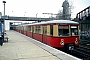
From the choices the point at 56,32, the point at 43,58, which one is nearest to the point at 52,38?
the point at 56,32

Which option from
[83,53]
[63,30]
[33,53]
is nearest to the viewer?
[33,53]

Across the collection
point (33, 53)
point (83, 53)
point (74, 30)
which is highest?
point (74, 30)

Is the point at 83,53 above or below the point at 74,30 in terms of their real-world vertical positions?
below

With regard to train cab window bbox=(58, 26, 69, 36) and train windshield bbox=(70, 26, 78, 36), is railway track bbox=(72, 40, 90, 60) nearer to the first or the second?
train windshield bbox=(70, 26, 78, 36)

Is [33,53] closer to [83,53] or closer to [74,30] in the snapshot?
[74,30]

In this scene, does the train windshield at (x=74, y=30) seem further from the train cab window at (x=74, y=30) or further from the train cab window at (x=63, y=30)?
the train cab window at (x=63, y=30)

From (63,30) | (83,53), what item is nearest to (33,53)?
(63,30)

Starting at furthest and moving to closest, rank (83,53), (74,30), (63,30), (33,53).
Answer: (83,53), (74,30), (63,30), (33,53)

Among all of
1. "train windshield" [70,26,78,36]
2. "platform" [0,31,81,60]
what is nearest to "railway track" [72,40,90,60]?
"train windshield" [70,26,78,36]

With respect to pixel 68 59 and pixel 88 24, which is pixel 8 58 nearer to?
pixel 68 59

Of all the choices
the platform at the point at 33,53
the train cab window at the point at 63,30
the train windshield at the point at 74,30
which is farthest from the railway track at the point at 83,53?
the platform at the point at 33,53

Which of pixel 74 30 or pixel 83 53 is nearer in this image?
pixel 74 30

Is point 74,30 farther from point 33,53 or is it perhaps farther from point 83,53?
point 33,53

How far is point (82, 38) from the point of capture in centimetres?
2773
